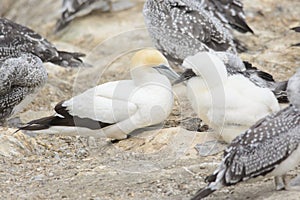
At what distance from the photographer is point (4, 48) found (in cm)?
1047

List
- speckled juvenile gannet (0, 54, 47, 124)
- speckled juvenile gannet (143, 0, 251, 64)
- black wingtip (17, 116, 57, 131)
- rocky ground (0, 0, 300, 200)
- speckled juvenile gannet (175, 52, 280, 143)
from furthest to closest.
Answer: speckled juvenile gannet (143, 0, 251, 64) → speckled juvenile gannet (0, 54, 47, 124) → black wingtip (17, 116, 57, 131) → speckled juvenile gannet (175, 52, 280, 143) → rocky ground (0, 0, 300, 200)

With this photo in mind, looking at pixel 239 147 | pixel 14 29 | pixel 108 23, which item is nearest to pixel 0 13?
pixel 108 23

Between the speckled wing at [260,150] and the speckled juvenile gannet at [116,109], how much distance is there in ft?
6.28

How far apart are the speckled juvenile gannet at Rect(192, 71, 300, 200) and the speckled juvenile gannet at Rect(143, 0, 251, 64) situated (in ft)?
14.2

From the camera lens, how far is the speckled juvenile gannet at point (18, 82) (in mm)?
9844

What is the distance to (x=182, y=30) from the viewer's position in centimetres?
1099

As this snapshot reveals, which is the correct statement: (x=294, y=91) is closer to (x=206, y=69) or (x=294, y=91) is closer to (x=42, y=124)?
(x=206, y=69)

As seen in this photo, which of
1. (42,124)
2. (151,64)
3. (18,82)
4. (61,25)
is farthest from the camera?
(61,25)

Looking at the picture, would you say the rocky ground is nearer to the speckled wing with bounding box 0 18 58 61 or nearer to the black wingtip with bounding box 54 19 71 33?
the speckled wing with bounding box 0 18 58 61

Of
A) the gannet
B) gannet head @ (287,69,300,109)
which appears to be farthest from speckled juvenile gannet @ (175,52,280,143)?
the gannet

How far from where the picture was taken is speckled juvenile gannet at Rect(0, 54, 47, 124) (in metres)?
9.84

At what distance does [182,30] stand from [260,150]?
4.63 metres

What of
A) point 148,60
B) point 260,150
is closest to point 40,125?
point 148,60

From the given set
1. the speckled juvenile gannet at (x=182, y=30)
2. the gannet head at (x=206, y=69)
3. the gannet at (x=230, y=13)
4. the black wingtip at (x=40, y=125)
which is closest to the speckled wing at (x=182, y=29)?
the speckled juvenile gannet at (x=182, y=30)
